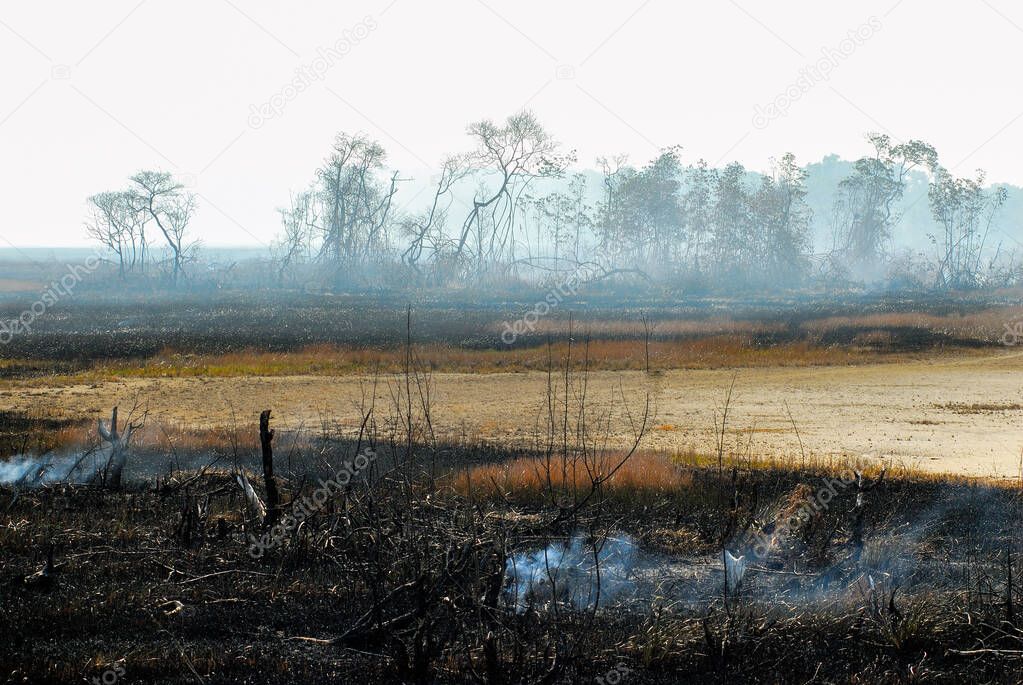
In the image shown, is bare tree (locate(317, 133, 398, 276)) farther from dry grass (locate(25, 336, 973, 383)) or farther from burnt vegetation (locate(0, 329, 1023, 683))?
burnt vegetation (locate(0, 329, 1023, 683))

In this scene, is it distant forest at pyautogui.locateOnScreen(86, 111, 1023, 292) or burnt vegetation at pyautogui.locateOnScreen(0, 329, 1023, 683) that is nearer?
burnt vegetation at pyautogui.locateOnScreen(0, 329, 1023, 683)

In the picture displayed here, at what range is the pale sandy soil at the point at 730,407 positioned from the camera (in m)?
16.2

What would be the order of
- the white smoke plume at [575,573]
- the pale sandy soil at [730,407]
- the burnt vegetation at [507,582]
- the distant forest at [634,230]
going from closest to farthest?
the burnt vegetation at [507,582], the white smoke plume at [575,573], the pale sandy soil at [730,407], the distant forest at [634,230]

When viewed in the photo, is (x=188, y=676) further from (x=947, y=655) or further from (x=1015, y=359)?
(x=1015, y=359)

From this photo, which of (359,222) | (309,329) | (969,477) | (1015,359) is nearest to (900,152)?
(359,222)

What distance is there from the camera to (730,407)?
20.1 m

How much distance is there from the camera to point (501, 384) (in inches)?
942

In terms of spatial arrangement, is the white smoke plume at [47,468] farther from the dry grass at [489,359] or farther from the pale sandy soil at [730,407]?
the dry grass at [489,359]

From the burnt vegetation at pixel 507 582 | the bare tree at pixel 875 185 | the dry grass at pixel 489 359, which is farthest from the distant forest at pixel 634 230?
the burnt vegetation at pixel 507 582

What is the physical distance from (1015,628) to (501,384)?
687 inches

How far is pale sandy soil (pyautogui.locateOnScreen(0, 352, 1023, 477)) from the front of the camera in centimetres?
1616

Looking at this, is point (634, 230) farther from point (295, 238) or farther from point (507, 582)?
point (507, 582)

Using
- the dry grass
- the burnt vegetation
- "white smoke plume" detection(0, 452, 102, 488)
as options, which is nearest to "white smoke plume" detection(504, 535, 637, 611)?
the burnt vegetation

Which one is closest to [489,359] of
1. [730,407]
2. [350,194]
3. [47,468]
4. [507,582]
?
[730,407]
